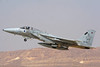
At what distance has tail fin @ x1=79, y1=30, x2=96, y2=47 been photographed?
46847 mm

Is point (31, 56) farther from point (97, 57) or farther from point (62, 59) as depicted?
point (97, 57)

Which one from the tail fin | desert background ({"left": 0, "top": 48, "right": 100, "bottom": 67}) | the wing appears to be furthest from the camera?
desert background ({"left": 0, "top": 48, "right": 100, "bottom": 67})

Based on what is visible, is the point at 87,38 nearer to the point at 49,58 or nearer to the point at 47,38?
the point at 47,38

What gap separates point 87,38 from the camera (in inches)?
1870

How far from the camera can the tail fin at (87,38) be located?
154 ft

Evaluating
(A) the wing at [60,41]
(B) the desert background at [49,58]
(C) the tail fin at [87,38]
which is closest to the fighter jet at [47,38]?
(A) the wing at [60,41]

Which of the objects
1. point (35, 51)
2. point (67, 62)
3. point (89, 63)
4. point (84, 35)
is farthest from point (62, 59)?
point (84, 35)

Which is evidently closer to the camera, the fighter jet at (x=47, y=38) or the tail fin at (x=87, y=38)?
the fighter jet at (x=47, y=38)

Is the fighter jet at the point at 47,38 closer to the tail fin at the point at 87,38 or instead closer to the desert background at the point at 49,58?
the tail fin at the point at 87,38

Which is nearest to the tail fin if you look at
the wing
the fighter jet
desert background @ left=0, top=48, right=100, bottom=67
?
the fighter jet

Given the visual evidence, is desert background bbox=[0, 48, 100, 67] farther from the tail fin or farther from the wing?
the wing

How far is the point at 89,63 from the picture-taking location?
127688 mm

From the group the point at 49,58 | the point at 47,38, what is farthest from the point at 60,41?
the point at 49,58

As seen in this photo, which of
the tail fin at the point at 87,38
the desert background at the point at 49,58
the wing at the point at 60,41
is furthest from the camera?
the desert background at the point at 49,58
